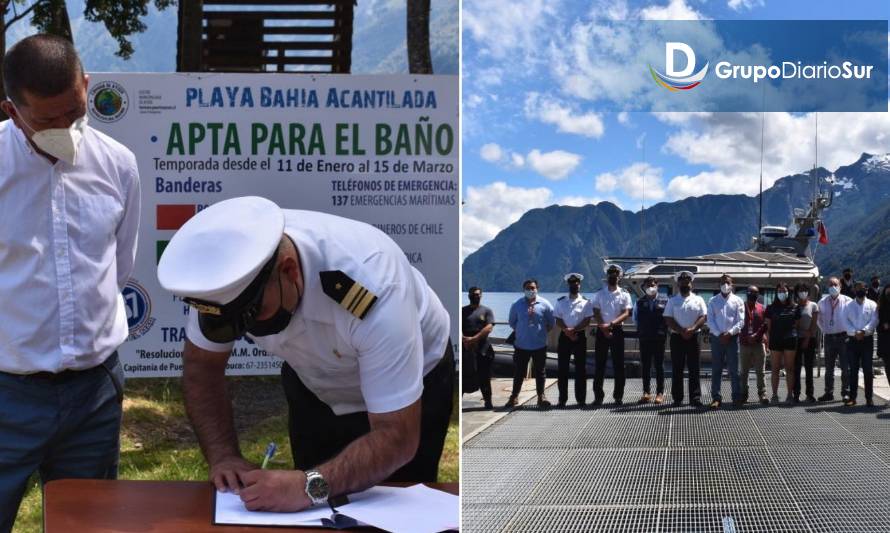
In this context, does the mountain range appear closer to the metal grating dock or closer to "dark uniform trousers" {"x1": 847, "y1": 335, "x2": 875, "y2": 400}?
"dark uniform trousers" {"x1": 847, "y1": 335, "x2": 875, "y2": 400}

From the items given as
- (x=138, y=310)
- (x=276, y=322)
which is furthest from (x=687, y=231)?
(x=138, y=310)

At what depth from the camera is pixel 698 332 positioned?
1732mm

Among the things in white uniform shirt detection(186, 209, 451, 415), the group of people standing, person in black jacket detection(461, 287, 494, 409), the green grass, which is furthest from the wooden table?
the green grass

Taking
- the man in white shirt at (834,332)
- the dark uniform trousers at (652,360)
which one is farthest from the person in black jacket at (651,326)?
the man in white shirt at (834,332)

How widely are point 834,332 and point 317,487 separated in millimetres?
982

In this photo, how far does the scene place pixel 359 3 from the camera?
5.35 metres

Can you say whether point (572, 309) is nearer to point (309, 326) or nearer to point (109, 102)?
point (309, 326)

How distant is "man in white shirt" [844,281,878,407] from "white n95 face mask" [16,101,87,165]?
174 cm

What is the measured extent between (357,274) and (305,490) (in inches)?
17.5

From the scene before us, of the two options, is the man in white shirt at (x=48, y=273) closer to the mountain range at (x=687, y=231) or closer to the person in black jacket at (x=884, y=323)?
the mountain range at (x=687, y=231)

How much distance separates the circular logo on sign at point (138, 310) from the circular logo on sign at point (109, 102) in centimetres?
82

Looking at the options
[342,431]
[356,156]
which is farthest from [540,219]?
[356,156]

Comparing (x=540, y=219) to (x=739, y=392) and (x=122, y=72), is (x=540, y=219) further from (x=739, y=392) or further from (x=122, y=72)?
(x=122, y=72)

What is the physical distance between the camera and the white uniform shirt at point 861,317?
159 cm
